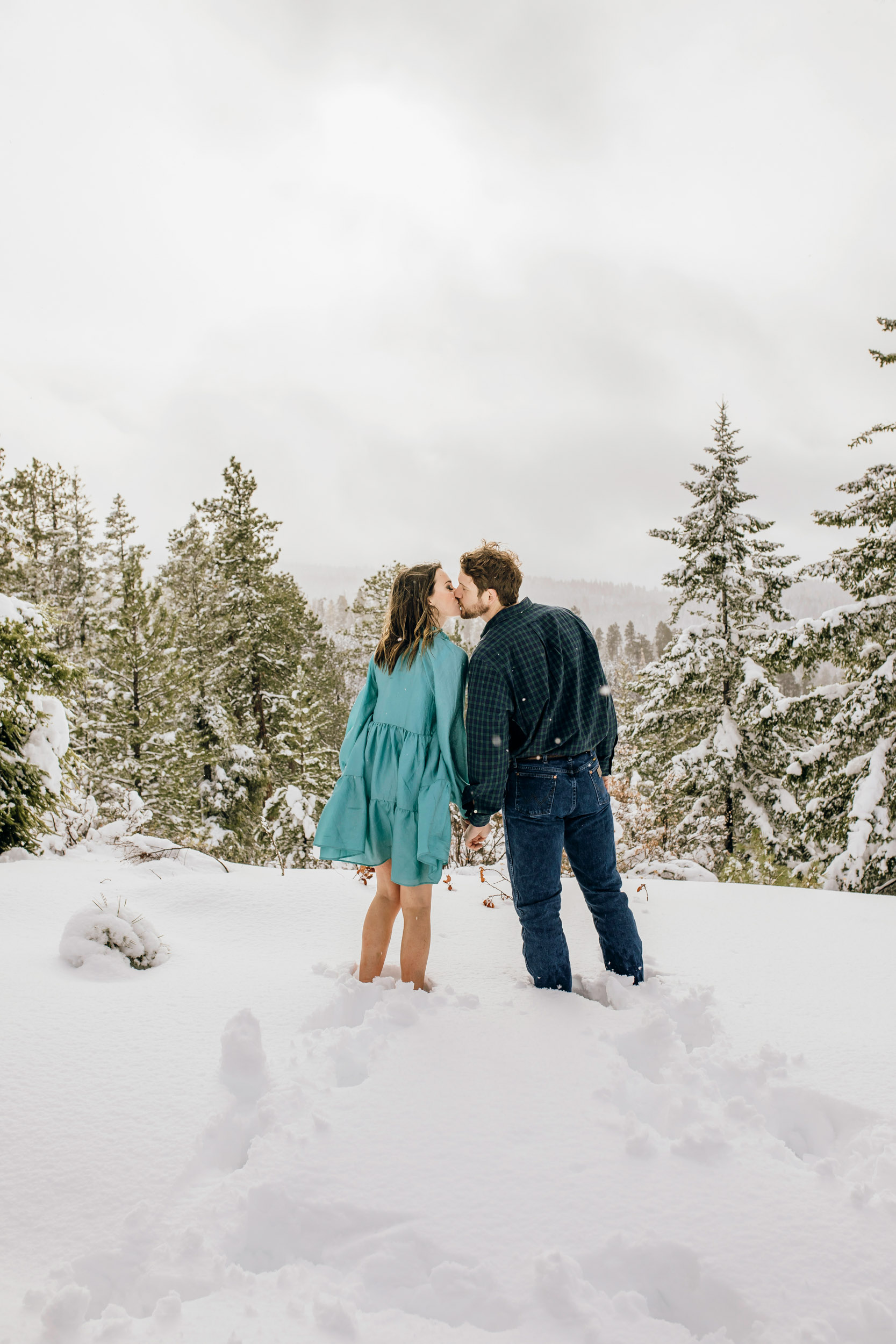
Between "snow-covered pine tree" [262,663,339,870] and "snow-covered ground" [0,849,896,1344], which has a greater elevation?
"snow-covered ground" [0,849,896,1344]

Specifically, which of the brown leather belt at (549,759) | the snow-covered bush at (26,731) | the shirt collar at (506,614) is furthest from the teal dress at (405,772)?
the snow-covered bush at (26,731)

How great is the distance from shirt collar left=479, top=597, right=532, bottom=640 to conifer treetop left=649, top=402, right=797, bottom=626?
12680mm

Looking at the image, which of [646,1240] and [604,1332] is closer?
[604,1332]

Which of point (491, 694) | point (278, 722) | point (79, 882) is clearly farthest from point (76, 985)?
point (278, 722)

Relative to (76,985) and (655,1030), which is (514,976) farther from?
(76,985)

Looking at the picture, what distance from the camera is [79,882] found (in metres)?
4.72

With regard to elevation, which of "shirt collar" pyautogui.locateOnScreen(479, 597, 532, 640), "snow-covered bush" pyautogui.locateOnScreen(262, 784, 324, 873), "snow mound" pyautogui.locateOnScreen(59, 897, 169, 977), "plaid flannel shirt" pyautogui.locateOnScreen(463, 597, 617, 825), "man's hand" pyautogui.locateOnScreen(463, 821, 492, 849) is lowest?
"snow-covered bush" pyautogui.locateOnScreen(262, 784, 324, 873)

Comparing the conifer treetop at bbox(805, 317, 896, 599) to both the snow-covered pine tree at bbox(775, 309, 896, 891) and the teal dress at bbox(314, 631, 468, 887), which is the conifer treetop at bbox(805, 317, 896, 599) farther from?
the teal dress at bbox(314, 631, 468, 887)

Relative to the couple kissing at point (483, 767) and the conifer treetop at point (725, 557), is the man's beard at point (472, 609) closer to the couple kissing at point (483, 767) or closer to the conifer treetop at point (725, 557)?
the couple kissing at point (483, 767)

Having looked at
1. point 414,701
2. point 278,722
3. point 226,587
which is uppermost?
point 226,587

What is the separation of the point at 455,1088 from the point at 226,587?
66.8 feet

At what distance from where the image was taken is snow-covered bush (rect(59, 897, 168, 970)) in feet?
10.9

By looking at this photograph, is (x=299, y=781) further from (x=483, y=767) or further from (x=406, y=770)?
(x=483, y=767)

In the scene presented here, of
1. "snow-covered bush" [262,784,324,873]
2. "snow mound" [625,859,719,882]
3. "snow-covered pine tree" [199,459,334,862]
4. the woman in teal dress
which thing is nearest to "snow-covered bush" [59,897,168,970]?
the woman in teal dress
